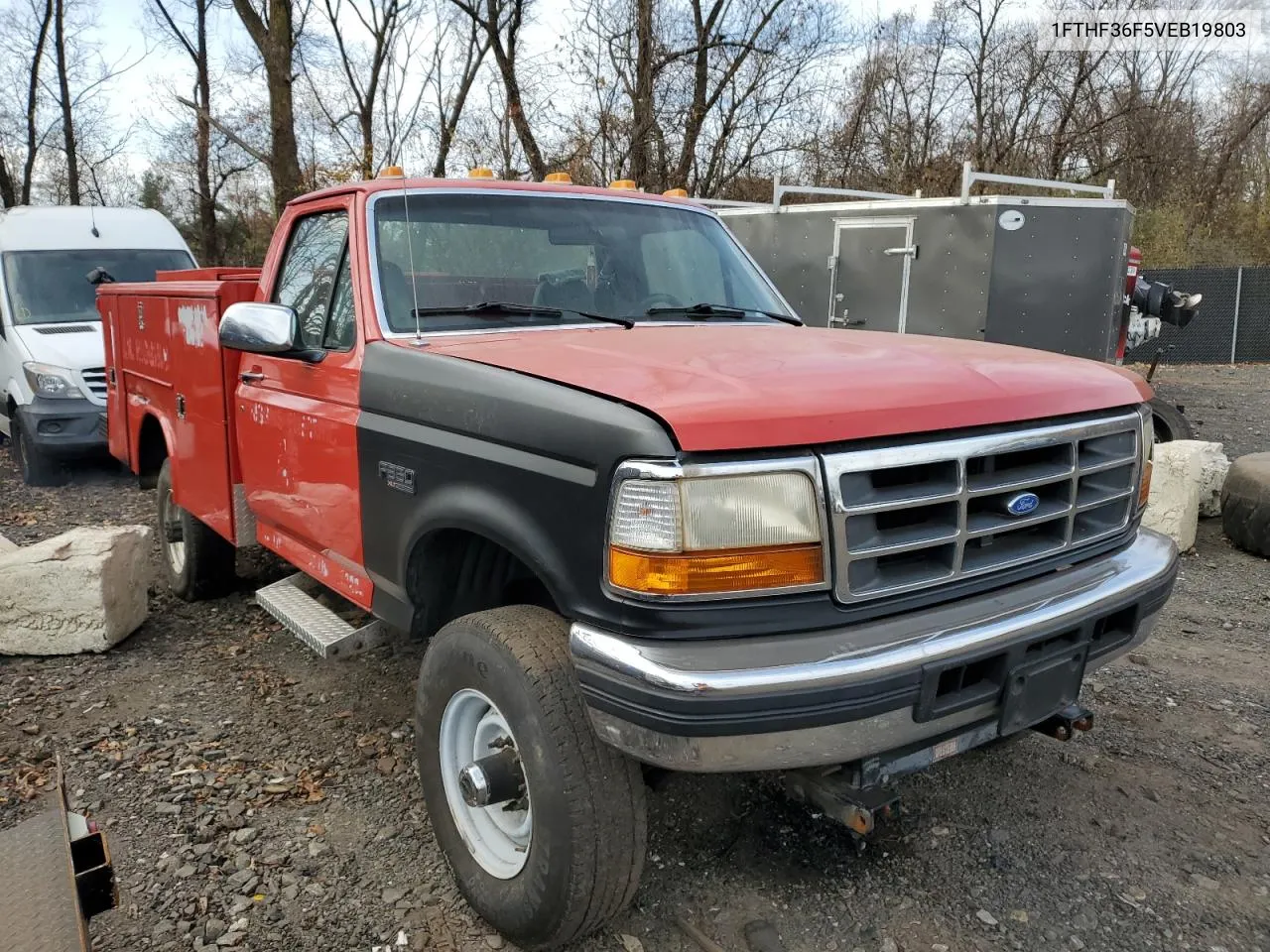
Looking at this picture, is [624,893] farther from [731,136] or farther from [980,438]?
[731,136]

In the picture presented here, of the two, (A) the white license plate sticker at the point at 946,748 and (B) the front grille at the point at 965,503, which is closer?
(B) the front grille at the point at 965,503

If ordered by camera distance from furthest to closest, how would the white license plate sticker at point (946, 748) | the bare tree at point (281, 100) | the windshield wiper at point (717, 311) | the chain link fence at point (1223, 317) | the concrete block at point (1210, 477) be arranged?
the chain link fence at point (1223, 317)
the bare tree at point (281, 100)
the concrete block at point (1210, 477)
the windshield wiper at point (717, 311)
the white license plate sticker at point (946, 748)

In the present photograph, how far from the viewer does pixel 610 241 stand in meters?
3.70

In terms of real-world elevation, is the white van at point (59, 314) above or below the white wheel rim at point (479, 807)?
above

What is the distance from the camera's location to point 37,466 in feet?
28.1

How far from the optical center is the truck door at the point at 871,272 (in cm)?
1012

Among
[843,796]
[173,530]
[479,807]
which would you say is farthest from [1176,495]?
[173,530]

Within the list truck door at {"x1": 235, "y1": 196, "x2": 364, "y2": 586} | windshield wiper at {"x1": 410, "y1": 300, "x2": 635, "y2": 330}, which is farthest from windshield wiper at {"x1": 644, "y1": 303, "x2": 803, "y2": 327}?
truck door at {"x1": 235, "y1": 196, "x2": 364, "y2": 586}

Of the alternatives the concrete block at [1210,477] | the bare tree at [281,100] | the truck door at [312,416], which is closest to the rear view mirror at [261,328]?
the truck door at [312,416]

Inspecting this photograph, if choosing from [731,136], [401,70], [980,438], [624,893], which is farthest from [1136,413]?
[401,70]

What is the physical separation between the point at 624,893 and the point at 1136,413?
2.02 meters

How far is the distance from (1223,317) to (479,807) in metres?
21.9

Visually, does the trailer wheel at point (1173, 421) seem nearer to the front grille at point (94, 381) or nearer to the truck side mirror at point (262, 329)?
the truck side mirror at point (262, 329)

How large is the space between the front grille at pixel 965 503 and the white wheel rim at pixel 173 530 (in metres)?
4.43
